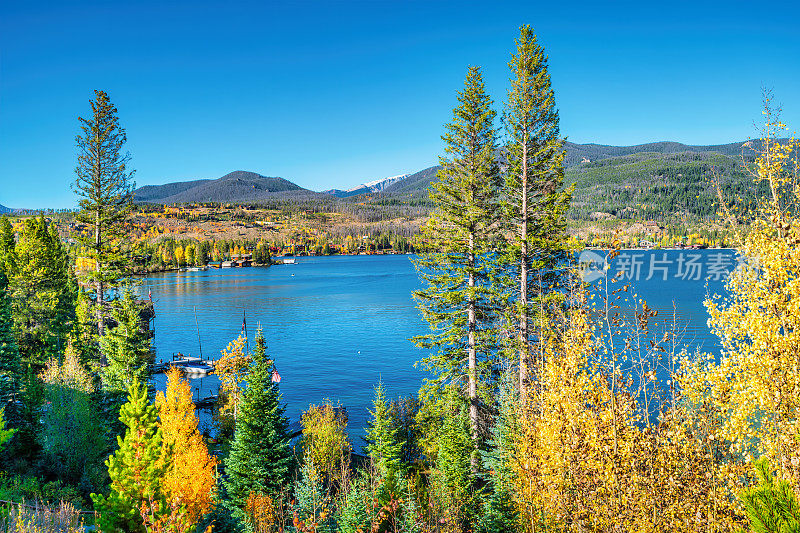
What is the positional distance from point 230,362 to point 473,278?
74.4 feet

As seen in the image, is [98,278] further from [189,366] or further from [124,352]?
[189,366]

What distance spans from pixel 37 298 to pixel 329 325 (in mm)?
47827

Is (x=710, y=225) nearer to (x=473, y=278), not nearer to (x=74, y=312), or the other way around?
(x=473, y=278)

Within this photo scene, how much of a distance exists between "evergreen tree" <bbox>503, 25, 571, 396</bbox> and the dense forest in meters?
0.11

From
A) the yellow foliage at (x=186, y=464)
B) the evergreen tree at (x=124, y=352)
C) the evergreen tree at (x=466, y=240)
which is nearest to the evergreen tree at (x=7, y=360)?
the evergreen tree at (x=124, y=352)

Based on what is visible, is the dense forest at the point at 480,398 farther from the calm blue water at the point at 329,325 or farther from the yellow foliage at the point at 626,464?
the calm blue water at the point at 329,325

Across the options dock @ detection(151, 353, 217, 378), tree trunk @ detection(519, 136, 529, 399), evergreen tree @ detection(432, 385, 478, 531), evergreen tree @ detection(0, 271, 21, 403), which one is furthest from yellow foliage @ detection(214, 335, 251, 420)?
tree trunk @ detection(519, 136, 529, 399)

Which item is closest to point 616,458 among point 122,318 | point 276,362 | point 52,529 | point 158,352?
point 52,529

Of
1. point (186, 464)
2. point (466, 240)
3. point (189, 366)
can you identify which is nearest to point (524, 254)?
point (466, 240)

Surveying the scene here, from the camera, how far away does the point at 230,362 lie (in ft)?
124

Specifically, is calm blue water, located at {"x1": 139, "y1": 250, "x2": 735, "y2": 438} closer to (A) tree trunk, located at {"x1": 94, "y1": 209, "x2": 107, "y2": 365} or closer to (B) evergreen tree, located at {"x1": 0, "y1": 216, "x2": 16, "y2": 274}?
(A) tree trunk, located at {"x1": 94, "y1": 209, "x2": 107, "y2": 365}

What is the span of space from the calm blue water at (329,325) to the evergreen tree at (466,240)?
8412 millimetres

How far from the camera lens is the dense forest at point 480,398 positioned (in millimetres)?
9398

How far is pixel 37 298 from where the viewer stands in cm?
3709
